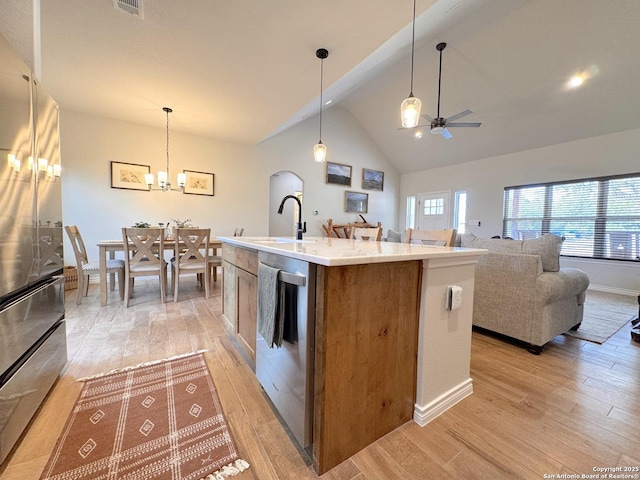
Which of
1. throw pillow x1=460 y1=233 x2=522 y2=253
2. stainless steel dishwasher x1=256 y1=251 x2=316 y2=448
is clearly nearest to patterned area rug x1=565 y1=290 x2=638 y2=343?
throw pillow x1=460 y1=233 x2=522 y2=253

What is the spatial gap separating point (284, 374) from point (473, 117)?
6.11 meters

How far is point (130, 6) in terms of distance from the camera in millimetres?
1918

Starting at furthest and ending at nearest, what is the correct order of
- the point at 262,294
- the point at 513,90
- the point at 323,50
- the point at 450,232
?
the point at 513,90, the point at 323,50, the point at 450,232, the point at 262,294

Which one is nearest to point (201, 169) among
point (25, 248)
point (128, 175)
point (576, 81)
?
point (128, 175)

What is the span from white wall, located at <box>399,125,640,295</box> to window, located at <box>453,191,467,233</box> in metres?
0.12

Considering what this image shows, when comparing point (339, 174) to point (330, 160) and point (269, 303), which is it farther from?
point (269, 303)

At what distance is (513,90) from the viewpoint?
442 centimetres

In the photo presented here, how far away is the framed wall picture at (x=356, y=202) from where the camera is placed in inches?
269

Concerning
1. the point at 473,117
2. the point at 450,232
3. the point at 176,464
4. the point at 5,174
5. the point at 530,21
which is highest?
the point at 530,21

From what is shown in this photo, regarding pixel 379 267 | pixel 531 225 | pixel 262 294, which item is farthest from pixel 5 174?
pixel 531 225

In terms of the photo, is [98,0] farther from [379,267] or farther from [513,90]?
[513,90]

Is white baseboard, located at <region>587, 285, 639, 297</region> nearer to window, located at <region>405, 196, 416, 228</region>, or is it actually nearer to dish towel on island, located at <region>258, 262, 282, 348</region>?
window, located at <region>405, 196, 416, 228</region>

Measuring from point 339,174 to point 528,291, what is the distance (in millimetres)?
5190

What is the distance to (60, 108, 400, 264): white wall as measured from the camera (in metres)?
4.06
